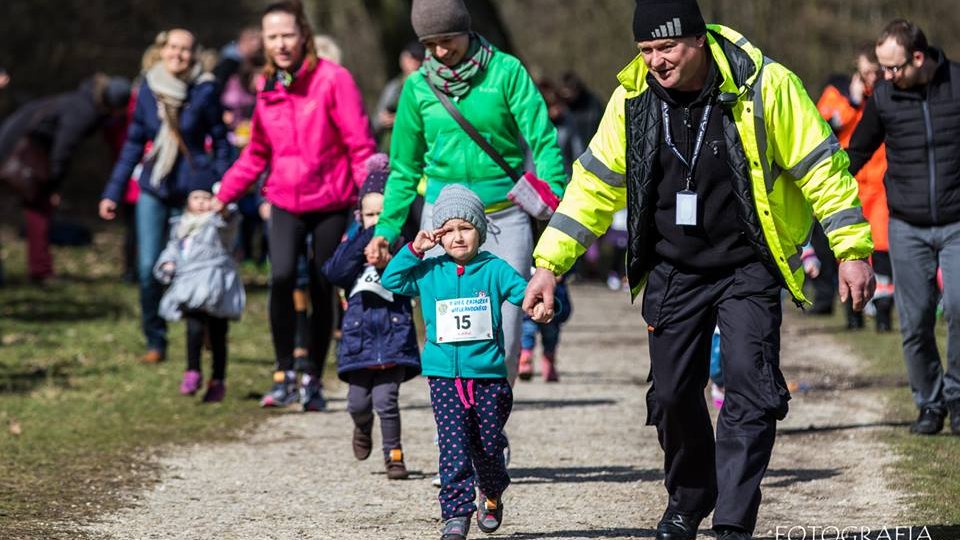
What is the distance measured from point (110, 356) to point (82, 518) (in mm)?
5647

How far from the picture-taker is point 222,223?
10641mm

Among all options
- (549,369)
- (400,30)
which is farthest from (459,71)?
(400,30)

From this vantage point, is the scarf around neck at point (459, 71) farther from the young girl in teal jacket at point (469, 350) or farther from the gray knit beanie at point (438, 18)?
the young girl in teal jacket at point (469, 350)

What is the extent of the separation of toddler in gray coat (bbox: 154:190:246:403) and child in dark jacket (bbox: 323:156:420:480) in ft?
7.72

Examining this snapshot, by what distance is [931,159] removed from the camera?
8.99 metres

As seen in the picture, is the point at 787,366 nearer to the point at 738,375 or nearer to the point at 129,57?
the point at 738,375

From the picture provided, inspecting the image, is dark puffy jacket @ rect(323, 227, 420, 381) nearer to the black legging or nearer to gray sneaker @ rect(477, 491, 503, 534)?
the black legging

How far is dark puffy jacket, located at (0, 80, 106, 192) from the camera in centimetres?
1652

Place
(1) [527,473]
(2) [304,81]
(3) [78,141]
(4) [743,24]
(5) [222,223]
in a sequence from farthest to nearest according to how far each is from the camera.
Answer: (4) [743,24] < (3) [78,141] < (5) [222,223] < (2) [304,81] < (1) [527,473]

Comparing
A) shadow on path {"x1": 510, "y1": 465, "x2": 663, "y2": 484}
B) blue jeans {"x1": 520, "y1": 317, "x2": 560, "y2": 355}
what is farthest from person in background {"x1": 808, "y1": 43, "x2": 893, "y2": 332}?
shadow on path {"x1": 510, "y1": 465, "x2": 663, "y2": 484}

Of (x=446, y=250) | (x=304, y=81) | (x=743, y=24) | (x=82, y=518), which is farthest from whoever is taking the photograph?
(x=743, y=24)

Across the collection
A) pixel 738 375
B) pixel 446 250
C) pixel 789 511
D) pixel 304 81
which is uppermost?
pixel 304 81

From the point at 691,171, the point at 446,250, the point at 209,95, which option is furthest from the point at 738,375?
the point at 209,95

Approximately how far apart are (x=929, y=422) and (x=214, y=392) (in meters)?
4.21
